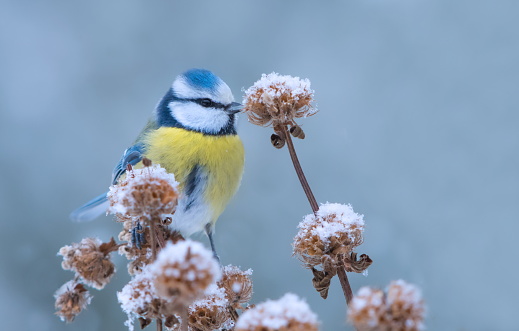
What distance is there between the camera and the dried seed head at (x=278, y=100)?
56 cm

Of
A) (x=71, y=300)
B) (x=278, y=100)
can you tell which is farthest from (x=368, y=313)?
(x=71, y=300)

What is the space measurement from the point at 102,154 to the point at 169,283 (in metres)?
1.42

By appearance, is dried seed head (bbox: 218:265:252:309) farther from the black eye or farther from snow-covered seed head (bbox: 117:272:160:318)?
the black eye

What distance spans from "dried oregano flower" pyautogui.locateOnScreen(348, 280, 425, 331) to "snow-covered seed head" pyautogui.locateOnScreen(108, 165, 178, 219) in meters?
0.19

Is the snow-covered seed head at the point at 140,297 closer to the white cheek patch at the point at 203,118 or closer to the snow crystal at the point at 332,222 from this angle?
the snow crystal at the point at 332,222

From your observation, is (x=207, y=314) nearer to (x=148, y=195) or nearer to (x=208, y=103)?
(x=148, y=195)

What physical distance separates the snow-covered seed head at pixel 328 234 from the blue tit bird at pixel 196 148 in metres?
0.59

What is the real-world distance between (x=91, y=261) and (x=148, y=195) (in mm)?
182

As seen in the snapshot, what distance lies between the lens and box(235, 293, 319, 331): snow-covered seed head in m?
0.32

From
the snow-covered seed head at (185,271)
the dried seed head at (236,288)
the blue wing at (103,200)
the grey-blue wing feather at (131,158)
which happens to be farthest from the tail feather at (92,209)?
the snow-covered seed head at (185,271)

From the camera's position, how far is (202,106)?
1.20m

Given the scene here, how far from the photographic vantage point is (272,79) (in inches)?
22.5

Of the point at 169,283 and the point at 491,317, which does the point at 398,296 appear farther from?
the point at 491,317

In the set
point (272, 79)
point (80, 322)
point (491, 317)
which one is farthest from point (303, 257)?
point (80, 322)
